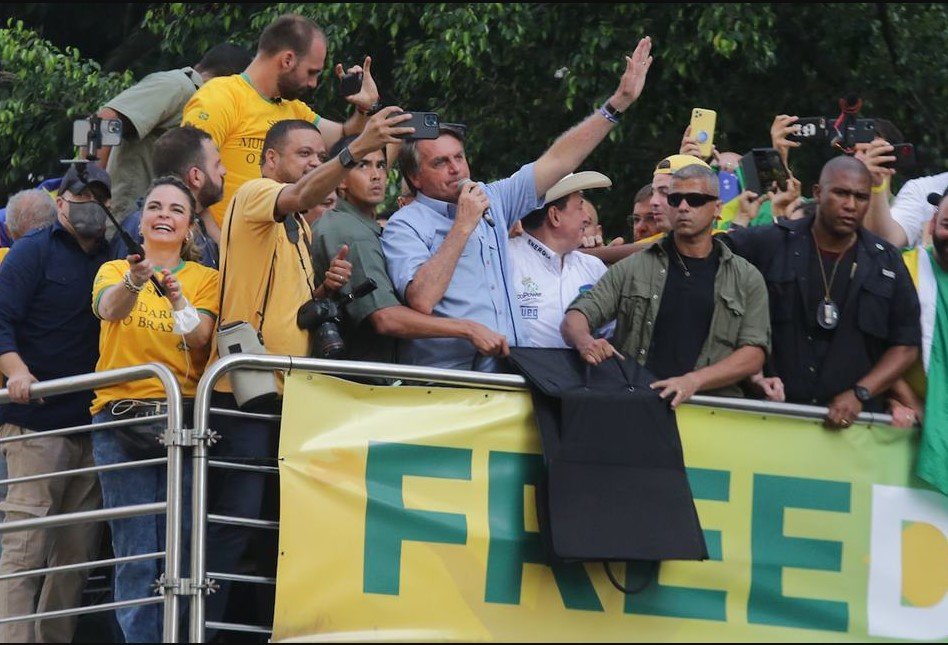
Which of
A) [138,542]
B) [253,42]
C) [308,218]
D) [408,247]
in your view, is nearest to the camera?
[138,542]

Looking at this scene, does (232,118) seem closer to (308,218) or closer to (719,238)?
(308,218)

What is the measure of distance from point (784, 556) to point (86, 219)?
10.9 feet

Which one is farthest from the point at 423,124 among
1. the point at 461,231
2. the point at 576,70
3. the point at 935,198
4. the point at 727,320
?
the point at 576,70

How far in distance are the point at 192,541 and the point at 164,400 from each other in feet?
2.49

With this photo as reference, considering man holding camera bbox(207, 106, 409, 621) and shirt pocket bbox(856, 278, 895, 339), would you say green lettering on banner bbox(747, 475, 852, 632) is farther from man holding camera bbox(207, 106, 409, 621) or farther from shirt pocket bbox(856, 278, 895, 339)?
man holding camera bbox(207, 106, 409, 621)

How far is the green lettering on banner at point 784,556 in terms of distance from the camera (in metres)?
6.67

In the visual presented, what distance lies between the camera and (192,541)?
19.9 feet

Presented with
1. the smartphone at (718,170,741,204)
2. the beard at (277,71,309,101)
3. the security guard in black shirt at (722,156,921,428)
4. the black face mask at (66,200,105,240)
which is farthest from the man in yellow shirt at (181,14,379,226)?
the security guard in black shirt at (722,156,921,428)

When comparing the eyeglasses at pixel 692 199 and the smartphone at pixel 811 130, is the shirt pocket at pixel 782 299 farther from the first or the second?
the smartphone at pixel 811 130

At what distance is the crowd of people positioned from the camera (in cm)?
652

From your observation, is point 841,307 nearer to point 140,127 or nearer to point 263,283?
point 263,283

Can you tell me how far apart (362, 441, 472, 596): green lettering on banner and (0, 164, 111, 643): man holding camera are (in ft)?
5.20

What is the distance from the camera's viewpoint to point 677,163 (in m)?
7.45

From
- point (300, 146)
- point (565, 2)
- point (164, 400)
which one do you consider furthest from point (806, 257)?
point (565, 2)
